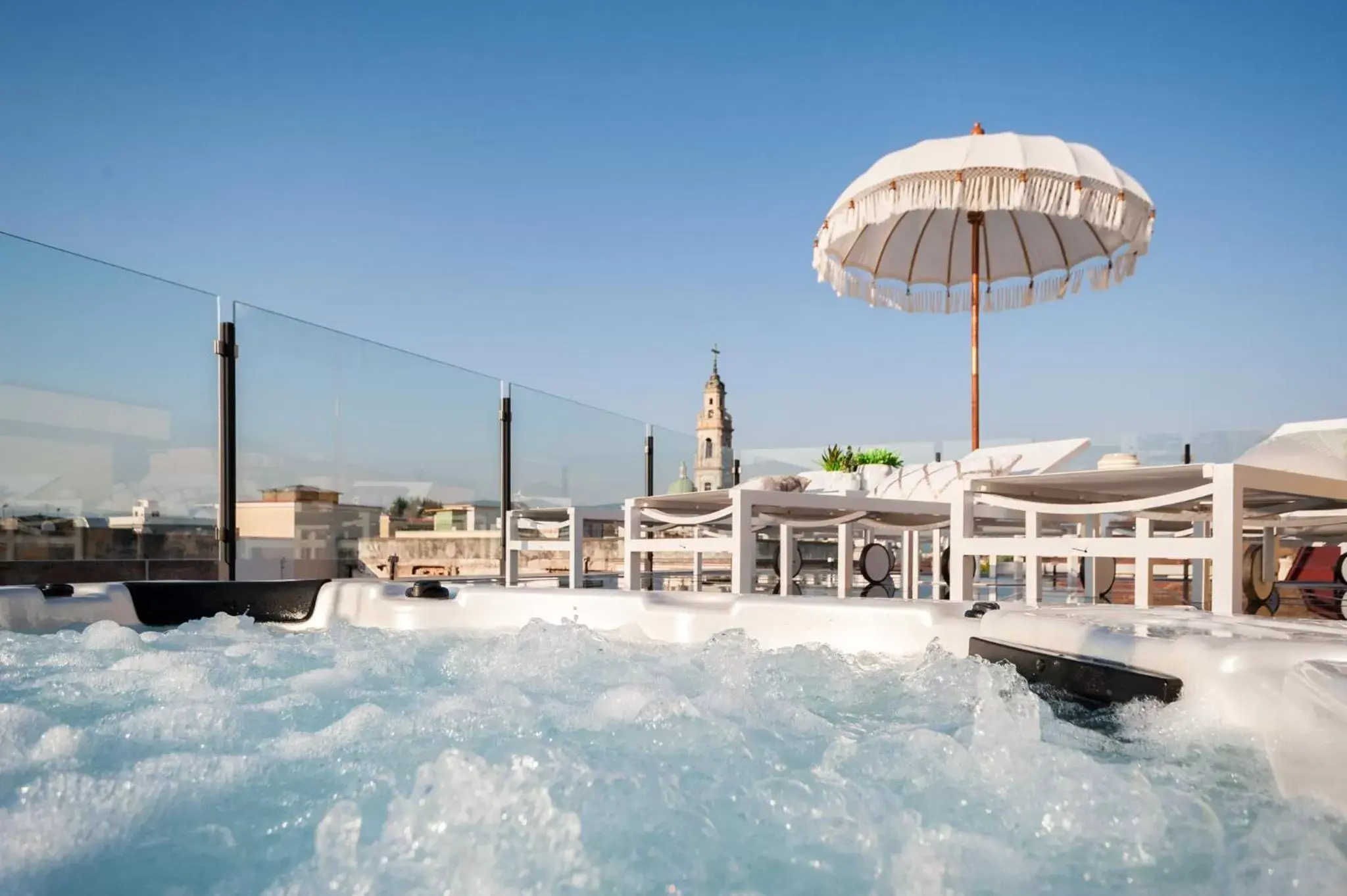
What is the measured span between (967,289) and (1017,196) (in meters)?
2.02

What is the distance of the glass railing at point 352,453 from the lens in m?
4.29

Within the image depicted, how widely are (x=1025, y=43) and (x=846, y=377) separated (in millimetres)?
9194

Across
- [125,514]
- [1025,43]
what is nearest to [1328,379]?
[1025,43]

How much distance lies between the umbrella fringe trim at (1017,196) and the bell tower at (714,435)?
80.8 inches

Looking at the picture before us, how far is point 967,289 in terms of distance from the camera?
6.50m

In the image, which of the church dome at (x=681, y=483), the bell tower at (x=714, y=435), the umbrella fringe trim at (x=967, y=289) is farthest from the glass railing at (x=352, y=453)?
the umbrella fringe trim at (x=967, y=289)

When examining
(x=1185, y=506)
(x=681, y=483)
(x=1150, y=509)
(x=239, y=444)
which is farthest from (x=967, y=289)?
(x=239, y=444)

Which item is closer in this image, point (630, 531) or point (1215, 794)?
point (1215, 794)

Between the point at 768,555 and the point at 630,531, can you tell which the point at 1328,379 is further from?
the point at 630,531

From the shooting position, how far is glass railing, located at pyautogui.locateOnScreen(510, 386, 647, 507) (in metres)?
5.91

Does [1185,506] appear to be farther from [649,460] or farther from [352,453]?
[649,460]

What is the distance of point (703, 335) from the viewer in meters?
17.0

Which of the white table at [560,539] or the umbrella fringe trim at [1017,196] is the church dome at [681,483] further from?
the umbrella fringe trim at [1017,196]

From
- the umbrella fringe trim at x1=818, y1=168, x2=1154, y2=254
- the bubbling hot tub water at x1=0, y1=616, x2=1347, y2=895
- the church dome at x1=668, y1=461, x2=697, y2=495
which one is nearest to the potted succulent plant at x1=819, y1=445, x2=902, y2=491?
the church dome at x1=668, y1=461, x2=697, y2=495
